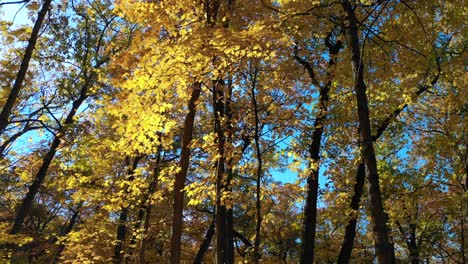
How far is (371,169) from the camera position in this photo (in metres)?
4.18

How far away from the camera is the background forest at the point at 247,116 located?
519cm

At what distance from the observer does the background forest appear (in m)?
5.19

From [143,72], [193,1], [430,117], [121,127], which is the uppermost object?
[430,117]

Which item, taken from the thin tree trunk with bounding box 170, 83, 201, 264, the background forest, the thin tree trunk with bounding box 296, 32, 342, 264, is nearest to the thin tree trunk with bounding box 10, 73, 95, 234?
the background forest

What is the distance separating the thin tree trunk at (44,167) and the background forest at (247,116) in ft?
0.17

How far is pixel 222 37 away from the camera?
4.77 meters

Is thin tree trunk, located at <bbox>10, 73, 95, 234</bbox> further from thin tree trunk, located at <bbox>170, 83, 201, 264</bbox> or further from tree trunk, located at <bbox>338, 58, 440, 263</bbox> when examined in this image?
tree trunk, located at <bbox>338, 58, 440, 263</bbox>

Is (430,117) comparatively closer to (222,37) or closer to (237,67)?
(237,67)

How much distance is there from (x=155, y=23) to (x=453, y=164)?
42.1 feet

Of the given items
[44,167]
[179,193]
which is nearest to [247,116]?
[179,193]

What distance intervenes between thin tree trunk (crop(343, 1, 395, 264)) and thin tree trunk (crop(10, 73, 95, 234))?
31.0 ft

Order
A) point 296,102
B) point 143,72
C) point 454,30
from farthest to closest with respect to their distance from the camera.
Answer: point 454,30
point 296,102
point 143,72

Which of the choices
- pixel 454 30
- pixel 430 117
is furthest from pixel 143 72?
pixel 430 117

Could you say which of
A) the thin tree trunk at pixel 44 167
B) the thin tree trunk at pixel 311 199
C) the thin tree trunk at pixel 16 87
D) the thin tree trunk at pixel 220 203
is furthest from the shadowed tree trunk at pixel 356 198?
the thin tree trunk at pixel 44 167
